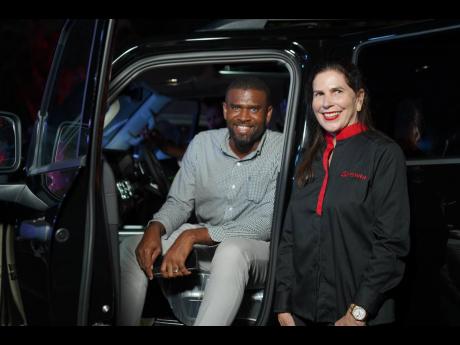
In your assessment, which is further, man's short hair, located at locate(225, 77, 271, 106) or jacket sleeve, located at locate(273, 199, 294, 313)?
man's short hair, located at locate(225, 77, 271, 106)

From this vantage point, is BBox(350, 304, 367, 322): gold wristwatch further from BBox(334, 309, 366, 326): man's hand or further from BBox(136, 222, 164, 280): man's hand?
BBox(136, 222, 164, 280): man's hand

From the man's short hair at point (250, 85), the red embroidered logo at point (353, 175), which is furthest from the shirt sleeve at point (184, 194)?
the red embroidered logo at point (353, 175)

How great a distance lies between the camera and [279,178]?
2.44 meters

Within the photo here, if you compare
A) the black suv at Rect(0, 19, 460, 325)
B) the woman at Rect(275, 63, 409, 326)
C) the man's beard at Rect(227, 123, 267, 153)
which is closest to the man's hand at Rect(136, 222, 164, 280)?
the black suv at Rect(0, 19, 460, 325)

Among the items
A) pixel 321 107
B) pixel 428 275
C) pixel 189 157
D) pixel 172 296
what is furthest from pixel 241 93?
pixel 428 275

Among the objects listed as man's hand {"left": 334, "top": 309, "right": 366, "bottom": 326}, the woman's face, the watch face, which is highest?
the woman's face

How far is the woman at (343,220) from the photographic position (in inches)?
77.0

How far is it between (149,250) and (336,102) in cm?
110

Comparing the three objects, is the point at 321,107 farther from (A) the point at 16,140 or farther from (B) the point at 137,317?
(B) the point at 137,317

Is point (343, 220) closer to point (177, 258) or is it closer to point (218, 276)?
point (218, 276)

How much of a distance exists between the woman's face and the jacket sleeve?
35cm

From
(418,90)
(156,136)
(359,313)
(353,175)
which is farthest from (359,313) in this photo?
(156,136)

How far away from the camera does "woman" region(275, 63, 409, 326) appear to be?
6.41 ft

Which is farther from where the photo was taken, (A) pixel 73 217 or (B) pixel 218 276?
(B) pixel 218 276
